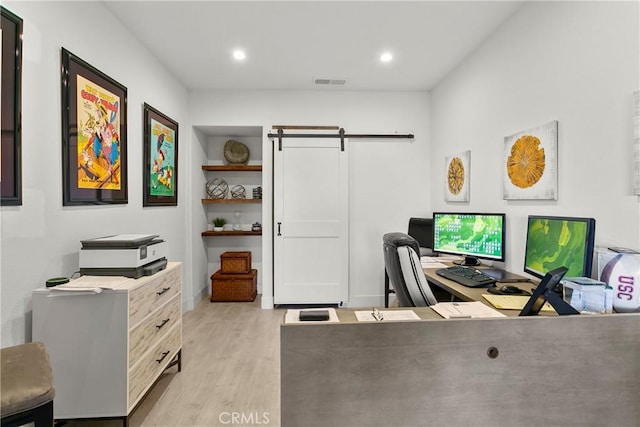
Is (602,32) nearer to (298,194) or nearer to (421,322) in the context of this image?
(421,322)

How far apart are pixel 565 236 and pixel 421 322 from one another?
4.04ft

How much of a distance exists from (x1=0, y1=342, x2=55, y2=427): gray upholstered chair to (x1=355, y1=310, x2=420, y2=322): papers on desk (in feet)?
3.97

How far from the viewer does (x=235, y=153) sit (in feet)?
14.6

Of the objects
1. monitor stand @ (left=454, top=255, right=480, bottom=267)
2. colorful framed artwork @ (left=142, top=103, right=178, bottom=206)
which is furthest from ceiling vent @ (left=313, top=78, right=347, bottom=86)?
monitor stand @ (left=454, top=255, right=480, bottom=267)

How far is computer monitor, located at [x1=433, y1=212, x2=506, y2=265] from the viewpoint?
2465 millimetres

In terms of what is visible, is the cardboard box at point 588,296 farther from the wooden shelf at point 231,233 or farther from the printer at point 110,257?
the wooden shelf at point 231,233

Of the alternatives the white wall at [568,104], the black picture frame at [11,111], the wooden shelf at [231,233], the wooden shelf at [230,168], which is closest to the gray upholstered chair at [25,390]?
the black picture frame at [11,111]

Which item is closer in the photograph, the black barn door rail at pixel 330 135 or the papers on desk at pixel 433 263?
the papers on desk at pixel 433 263

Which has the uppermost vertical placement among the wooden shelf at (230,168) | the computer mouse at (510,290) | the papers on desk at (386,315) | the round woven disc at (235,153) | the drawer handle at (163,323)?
the round woven disc at (235,153)

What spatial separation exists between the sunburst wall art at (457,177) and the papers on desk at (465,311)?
1.79 metres

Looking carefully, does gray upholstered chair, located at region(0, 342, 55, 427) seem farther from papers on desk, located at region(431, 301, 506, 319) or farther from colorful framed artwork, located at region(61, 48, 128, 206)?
papers on desk, located at region(431, 301, 506, 319)

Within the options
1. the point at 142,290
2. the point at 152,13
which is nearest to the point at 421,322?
the point at 142,290

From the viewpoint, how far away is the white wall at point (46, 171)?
1606mm

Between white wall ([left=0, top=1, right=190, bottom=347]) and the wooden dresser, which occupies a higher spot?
white wall ([left=0, top=1, right=190, bottom=347])
